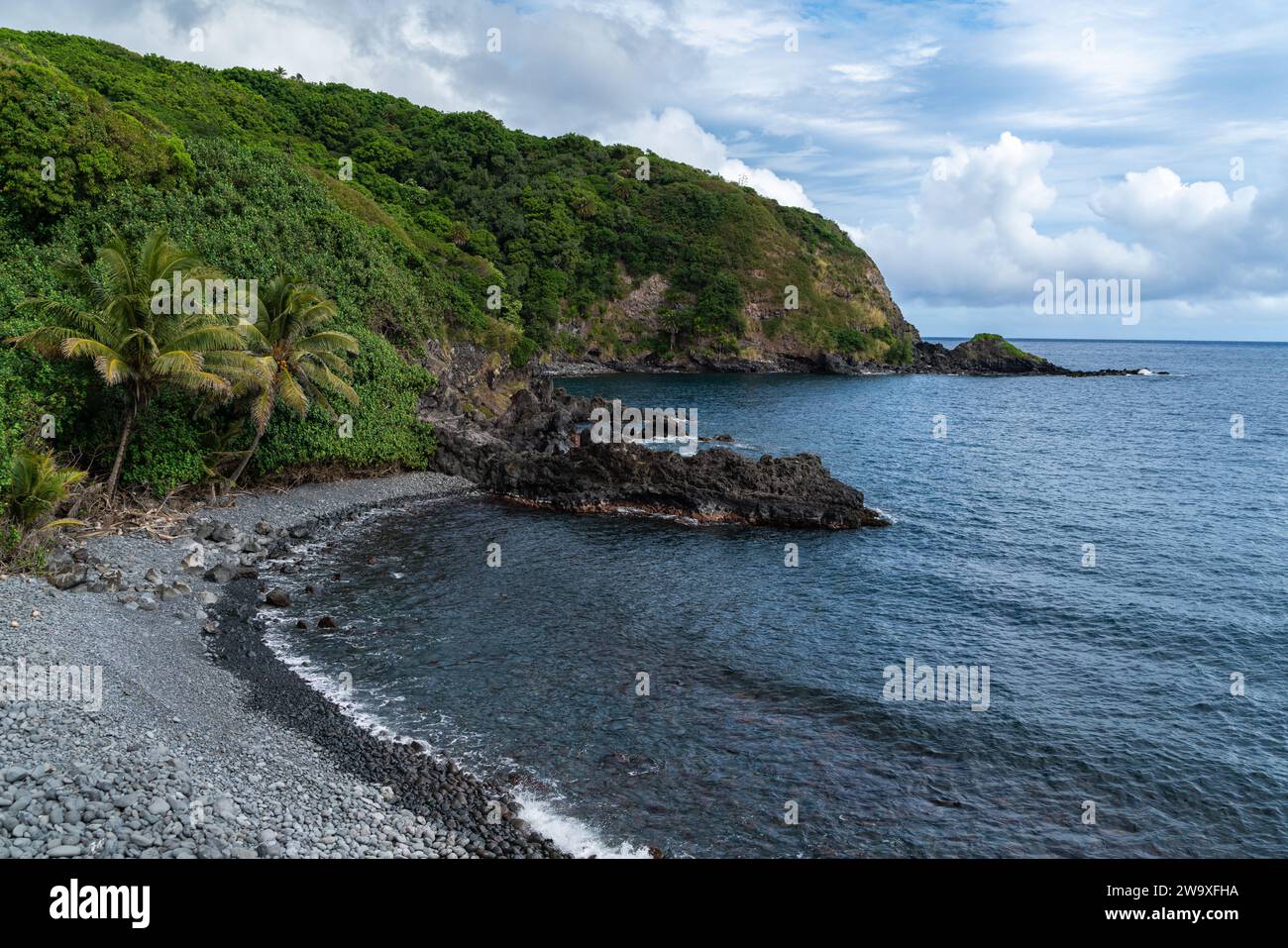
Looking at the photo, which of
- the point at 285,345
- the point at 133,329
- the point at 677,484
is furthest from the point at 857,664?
the point at 285,345

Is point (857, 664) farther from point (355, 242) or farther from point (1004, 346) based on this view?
point (1004, 346)

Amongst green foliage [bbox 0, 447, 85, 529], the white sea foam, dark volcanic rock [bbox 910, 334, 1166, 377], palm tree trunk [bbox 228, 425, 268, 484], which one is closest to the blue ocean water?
the white sea foam

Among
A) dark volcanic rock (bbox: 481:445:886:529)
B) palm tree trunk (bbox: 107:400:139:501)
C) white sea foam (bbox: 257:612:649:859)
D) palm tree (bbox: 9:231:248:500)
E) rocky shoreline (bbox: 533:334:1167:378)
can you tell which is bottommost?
white sea foam (bbox: 257:612:649:859)

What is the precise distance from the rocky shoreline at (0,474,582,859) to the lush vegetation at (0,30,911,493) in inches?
317

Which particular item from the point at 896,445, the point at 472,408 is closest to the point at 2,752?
the point at 472,408

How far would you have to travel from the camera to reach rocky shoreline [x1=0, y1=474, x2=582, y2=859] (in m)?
13.4

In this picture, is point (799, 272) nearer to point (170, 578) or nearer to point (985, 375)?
point (985, 375)

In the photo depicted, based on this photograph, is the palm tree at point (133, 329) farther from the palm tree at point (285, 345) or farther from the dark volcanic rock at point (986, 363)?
the dark volcanic rock at point (986, 363)

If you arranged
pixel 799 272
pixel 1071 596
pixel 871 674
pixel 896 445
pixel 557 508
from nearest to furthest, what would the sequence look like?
pixel 871 674 → pixel 1071 596 → pixel 557 508 → pixel 896 445 → pixel 799 272

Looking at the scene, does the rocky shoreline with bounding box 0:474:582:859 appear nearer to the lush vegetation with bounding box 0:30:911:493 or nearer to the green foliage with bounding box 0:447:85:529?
the green foliage with bounding box 0:447:85:529

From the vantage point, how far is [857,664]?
24484 millimetres

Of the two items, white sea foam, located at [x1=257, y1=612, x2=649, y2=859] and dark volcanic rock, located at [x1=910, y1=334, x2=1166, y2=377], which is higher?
dark volcanic rock, located at [x1=910, y1=334, x2=1166, y2=377]

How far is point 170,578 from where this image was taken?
26.9 m

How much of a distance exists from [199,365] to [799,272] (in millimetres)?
112678
